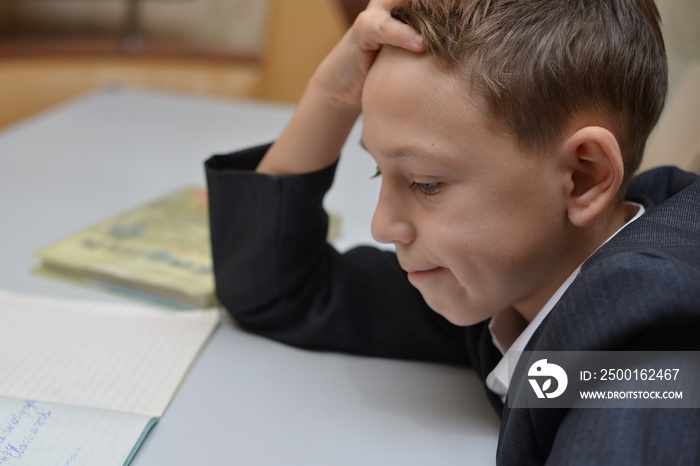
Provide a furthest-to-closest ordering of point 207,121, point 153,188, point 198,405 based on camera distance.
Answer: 1. point 207,121
2. point 153,188
3. point 198,405

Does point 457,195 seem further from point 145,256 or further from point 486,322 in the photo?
point 145,256

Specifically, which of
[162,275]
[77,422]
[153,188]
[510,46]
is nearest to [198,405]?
[77,422]

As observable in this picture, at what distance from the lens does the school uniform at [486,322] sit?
17.5 inches

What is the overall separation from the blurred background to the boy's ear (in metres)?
1.40

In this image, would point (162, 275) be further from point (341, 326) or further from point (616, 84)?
point (616, 84)

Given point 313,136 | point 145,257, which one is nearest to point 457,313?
point 313,136

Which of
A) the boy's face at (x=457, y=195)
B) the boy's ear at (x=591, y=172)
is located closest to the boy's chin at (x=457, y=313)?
the boy's face at (x=457, y=195)

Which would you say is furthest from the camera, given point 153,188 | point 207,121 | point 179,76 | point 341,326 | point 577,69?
point 179,76

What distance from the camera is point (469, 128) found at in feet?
1.74

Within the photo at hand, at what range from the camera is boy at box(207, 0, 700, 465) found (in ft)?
1.50

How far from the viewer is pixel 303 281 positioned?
30.5 inches

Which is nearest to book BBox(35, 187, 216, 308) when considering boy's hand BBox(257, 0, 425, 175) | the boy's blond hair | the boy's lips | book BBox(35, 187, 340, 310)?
book BBox(35, 187, 340, 310)

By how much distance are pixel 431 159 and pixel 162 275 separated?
41cm

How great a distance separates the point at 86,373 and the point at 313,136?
292 millimetres
